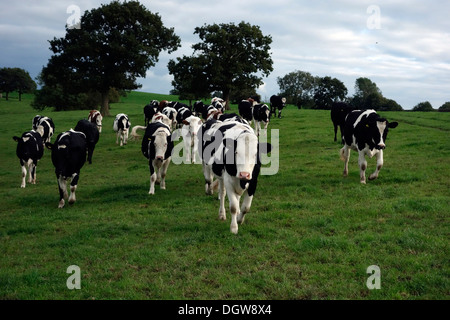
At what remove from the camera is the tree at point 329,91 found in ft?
225

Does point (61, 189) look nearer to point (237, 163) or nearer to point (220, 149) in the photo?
point (220, 149)

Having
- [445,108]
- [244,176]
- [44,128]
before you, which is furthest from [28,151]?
[445,108]

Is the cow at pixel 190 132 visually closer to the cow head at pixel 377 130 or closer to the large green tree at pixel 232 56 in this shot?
the cow head at pixel 377 130

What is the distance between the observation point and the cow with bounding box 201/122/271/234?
7672 millimetres

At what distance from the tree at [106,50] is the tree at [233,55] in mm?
6357

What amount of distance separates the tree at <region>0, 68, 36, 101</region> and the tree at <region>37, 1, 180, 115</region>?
58.3 m

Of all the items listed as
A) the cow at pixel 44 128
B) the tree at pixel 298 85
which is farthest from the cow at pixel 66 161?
the tree at pixel 298 85

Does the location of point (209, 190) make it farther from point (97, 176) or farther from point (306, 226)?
point (97, 176)

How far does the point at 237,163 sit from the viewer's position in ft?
25.2

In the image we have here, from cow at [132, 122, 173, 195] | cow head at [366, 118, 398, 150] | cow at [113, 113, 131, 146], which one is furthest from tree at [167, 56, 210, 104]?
cow head at [366, 118, 398, 150]

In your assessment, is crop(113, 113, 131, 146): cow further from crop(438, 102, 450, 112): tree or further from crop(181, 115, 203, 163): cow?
crop(438, 102, 450, 112): tree

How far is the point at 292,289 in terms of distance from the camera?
5559mm

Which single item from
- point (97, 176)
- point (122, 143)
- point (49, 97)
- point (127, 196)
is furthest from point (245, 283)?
point (49, 97)
